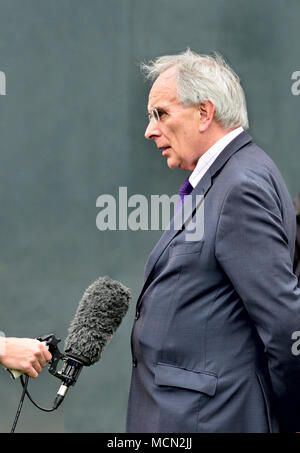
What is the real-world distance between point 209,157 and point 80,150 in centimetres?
133

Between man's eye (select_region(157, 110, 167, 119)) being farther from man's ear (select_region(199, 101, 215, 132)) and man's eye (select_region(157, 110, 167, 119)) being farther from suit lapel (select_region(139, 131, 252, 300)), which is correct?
suit lapel (select_region(139, 131, 252, 300))

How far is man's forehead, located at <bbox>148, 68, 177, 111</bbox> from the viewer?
237cm

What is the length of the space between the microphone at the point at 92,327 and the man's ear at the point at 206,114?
0.53m

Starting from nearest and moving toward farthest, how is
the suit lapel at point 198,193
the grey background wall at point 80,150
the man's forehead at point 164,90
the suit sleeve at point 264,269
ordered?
the suit sleeve at point 264,269, the suit lapel at point 198,193, the man's forehead at point 164,90, the grey background wall at point 80,150

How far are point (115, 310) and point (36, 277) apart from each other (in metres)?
1.18

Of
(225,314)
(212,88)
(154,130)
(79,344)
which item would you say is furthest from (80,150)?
(225,314)

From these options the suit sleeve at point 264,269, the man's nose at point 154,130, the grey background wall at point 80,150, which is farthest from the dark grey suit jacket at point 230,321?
the grey background wall at point 80,150

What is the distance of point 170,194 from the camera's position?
365cm

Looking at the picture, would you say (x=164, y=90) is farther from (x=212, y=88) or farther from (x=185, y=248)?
(x=185, y=248)

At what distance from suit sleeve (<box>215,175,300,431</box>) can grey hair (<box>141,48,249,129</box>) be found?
314 millimetres

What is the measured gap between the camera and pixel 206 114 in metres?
2.33

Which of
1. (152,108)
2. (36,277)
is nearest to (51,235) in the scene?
(36,277)

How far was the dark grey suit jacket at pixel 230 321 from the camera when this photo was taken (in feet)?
6.72

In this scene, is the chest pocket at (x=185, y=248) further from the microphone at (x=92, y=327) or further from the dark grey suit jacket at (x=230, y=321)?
the microphone at (x=92, y=327)
